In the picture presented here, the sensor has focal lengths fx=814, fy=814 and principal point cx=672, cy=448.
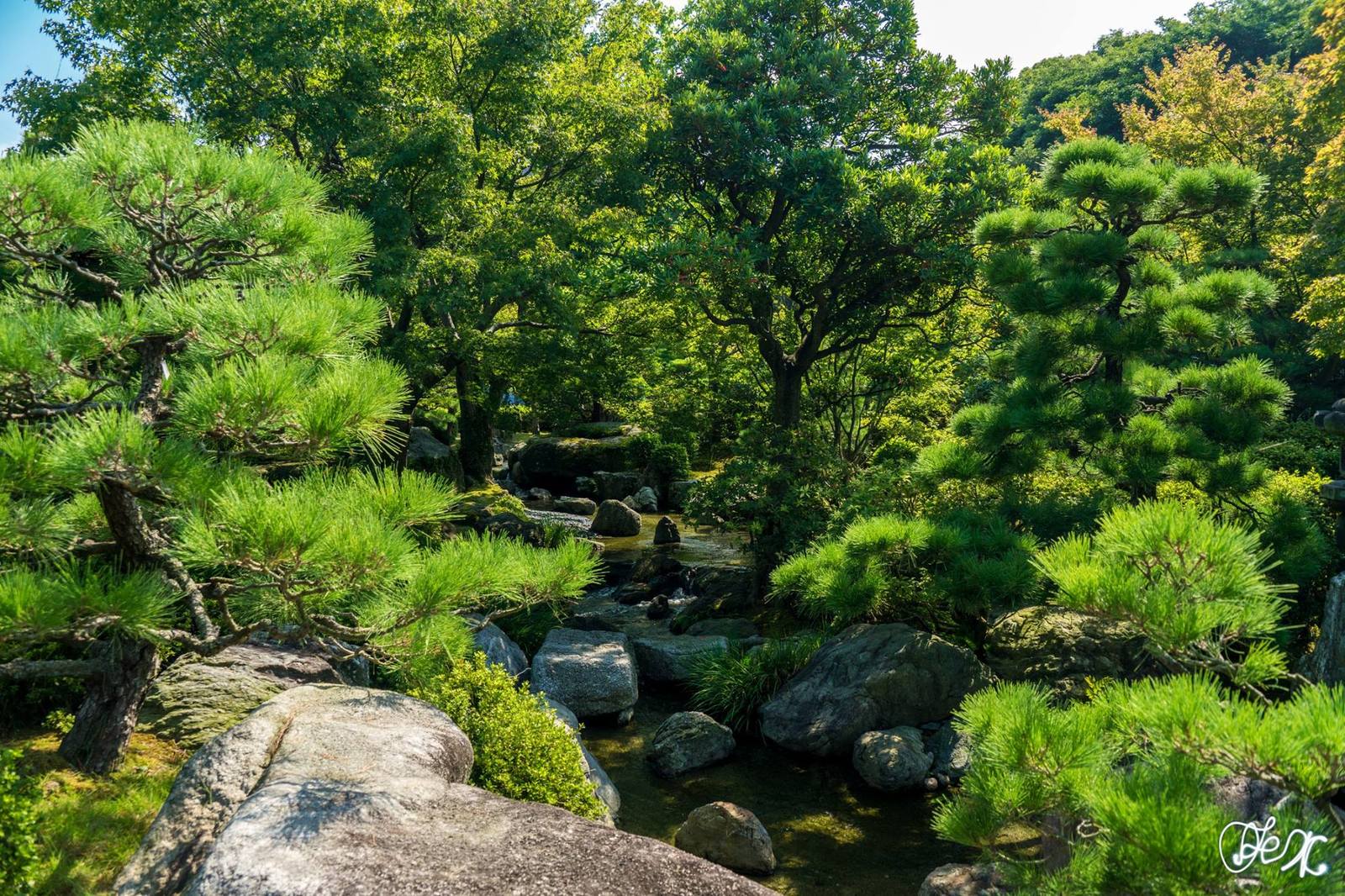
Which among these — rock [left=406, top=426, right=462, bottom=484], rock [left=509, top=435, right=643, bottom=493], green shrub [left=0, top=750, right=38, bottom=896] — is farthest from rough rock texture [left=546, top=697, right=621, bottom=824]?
rock [left=509, top=435, right=643, bottom=493]

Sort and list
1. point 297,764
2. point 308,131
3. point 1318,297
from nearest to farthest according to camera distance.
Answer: point 297,764 → point 1318,297 → point 308,131

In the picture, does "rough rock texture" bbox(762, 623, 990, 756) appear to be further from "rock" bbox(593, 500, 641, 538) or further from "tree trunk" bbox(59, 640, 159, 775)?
"rock" bbox(593, 500, 641, 538)

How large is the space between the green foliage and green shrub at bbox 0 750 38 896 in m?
5.23

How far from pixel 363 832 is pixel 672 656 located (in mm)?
6351

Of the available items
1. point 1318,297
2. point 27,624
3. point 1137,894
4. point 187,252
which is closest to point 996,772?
point 1137,894

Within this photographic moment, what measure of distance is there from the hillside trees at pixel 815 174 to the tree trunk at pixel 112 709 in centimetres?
687

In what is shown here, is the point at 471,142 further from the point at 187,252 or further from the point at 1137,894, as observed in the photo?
the point at 1137,894

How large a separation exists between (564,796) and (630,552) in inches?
454

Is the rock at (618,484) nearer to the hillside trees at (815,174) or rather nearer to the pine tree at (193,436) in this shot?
the hillside trees at (815,174)

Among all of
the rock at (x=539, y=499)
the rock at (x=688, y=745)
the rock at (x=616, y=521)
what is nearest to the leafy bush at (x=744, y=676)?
the rock at (x=688, y=745)

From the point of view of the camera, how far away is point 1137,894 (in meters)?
2.45

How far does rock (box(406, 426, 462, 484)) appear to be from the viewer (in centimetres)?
1612

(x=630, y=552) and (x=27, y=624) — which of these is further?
(x=630, y=552)

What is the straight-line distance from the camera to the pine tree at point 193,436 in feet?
10.6
